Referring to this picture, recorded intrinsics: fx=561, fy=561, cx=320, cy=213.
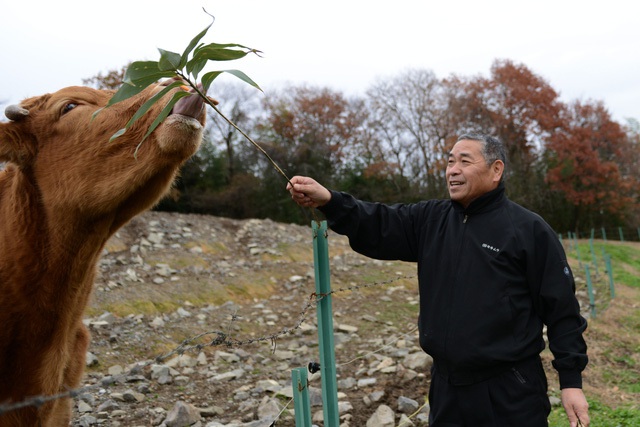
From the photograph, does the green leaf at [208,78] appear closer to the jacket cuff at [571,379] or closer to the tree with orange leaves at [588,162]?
the jacket cuff at [571,379]

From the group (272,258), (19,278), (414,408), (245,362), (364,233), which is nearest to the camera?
(19,278)

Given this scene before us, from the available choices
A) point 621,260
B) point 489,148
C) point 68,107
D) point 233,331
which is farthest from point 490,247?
point 621,260

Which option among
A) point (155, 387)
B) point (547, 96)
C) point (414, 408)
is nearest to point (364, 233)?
point (414, 408)

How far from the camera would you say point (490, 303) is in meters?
2.70

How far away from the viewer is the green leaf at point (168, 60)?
6.47 feet

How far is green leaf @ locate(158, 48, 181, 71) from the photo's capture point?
1.97m

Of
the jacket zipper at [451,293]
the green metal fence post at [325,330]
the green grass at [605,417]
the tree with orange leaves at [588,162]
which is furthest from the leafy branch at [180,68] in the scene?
the tree with orange leaves at [588,162]

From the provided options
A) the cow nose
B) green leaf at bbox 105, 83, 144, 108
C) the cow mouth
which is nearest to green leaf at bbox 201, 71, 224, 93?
the cow mouth

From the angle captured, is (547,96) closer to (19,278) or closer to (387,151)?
(387,151)

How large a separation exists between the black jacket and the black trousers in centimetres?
8

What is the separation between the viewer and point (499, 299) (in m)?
2.70

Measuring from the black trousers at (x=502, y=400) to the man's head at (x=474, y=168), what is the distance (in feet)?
2.92

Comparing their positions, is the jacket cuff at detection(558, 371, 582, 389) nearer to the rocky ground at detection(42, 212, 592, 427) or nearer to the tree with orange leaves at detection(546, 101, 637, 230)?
the rocky ground at detection(42, 212, 592, 427)

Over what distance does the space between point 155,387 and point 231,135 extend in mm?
17002
